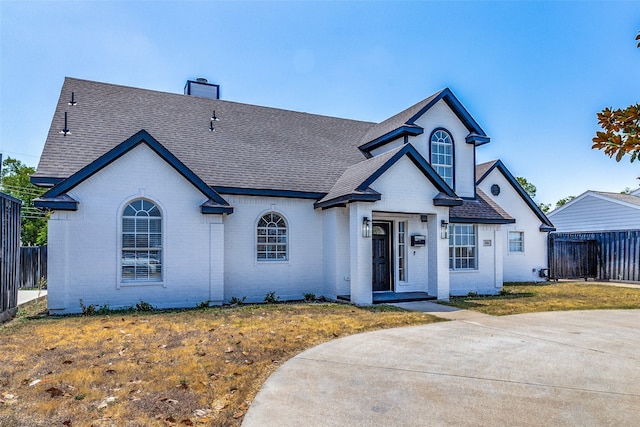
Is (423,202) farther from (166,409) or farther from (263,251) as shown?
(166,409)

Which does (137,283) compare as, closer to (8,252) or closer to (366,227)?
(8,252)

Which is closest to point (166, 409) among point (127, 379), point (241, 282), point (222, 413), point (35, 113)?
point (222, 413)

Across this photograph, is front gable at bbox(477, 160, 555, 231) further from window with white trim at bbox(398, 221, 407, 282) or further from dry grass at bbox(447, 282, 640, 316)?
window with white trim at bbox(398, 221, 407, 282)

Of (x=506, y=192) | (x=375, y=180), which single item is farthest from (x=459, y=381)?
(x=506, y=192)

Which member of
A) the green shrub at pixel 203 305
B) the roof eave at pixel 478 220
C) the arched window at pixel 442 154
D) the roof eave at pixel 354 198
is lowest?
the green shrub at pixel 203 305

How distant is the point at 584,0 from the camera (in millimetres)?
8906

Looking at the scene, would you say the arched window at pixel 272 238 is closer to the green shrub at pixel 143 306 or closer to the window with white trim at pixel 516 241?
the green shrub at pixel 143 306

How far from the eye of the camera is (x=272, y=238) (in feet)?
46.2

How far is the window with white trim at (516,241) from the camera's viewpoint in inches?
833

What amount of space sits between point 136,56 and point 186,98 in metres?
3.86

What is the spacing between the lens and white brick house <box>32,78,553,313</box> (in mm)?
11641

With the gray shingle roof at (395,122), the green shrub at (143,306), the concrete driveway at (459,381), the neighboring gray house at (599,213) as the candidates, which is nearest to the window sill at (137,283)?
the green shrub at (143,306)

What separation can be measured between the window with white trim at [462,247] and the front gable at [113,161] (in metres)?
8.12

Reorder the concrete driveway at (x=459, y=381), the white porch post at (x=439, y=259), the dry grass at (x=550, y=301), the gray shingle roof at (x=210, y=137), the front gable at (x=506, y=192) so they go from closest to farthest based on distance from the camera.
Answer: the concrete driveway at (x=459, y=381) < the dry grass at (x=550, y=301) < the gray shingle roof at (x=210, y=137) < the white porch post at (x=439, y=259) < the front gable at (x=506, y=192)
